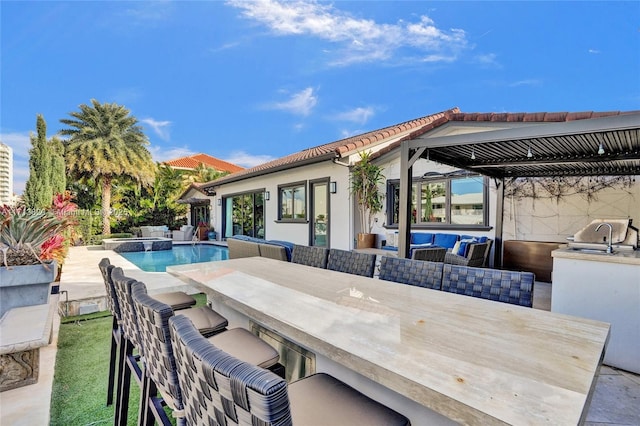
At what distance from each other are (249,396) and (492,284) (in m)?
1.83

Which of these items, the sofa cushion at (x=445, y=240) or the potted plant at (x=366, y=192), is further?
the potted plant at (x=366, y=192)

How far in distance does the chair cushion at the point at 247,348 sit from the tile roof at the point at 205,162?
29733 mm

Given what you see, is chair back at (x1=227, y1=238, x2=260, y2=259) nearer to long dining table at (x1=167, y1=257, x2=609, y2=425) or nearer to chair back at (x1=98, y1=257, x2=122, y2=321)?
chair back at (x1=98, y1=257, x2=122, y2=321)

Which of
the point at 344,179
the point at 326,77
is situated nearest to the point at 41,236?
the point at 344,179

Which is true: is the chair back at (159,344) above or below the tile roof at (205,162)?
below

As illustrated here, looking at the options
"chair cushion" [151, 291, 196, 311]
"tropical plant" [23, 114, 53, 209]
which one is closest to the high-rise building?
"tropical plant" [23, 114, 53, 209]

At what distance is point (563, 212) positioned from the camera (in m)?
6.84

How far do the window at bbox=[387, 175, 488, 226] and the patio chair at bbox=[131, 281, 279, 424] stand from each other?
6.19 metres

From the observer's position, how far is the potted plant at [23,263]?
328cm

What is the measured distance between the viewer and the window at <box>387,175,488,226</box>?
24.9 feet

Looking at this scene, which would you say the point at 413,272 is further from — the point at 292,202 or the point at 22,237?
the point at 292,202

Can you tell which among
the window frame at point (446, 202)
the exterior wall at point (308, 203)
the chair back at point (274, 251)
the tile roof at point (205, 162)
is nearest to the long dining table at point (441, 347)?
the chair back at point (274, 251)

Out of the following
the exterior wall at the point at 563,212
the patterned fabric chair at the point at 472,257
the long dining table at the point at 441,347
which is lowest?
the patterned fabric chair at the point at 472,257

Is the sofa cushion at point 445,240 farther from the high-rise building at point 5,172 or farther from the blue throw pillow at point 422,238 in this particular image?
the high-rise building at point 5,172
